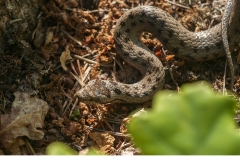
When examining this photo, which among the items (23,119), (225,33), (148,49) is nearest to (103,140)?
(23,119)

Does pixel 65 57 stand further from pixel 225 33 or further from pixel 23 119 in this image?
pixel 225 33

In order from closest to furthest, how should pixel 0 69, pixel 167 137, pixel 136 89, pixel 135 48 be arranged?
pixel 167 137, pixel 0 69, pixel 136 89, pixel 135 48

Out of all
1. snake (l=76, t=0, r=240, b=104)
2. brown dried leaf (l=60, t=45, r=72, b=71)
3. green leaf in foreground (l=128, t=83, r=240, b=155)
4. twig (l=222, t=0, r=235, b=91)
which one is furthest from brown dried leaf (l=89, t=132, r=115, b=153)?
green leaf in foreground (l=128, t=83, r=240, b=155)

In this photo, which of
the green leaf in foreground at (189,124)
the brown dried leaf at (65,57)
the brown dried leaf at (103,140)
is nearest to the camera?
the green leaf in foreground at (189,124)

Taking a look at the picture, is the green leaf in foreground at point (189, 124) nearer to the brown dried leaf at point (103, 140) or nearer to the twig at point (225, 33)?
the brown dried leaf at point (103, 140)

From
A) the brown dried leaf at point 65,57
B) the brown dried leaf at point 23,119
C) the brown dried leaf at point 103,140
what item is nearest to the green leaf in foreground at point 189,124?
the brown dried leaf at point 23,119
